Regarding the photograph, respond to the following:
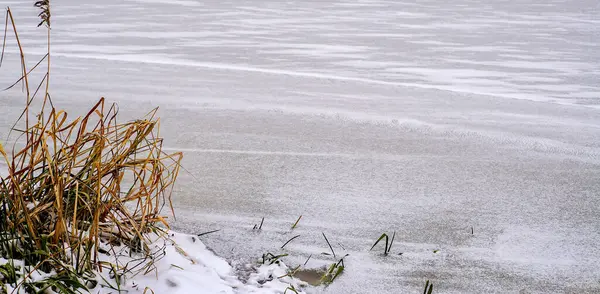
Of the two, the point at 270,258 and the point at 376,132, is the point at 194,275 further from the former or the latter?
the point at 376,132

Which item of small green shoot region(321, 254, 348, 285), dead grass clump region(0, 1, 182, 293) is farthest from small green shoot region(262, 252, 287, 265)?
dead grass clump region(0, 1, 182, 293)

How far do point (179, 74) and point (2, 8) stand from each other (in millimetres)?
5320

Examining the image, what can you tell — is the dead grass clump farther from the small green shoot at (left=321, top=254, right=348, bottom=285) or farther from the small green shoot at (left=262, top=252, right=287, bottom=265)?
the small green shoot at (left=321, top=254, right=348, bottom=285)

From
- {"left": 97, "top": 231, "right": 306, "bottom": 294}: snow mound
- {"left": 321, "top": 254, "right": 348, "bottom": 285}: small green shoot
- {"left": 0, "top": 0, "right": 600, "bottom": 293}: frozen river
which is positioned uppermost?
{"left": 97, "top": 231, "right": 306, "bottom": 294}: snow mound

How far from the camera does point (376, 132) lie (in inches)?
175

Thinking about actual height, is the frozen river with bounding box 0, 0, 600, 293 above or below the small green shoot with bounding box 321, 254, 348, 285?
below

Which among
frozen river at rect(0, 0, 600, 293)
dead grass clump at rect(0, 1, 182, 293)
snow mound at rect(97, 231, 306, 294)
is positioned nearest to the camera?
dead grass clump at rect(0, 1, 182, 293)

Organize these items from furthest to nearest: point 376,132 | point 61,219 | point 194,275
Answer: point 376,132, point 194,275, point 61,219

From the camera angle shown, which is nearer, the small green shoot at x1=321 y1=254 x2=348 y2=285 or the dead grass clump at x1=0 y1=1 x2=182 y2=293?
the dead grass clump at x1=0 y1=1 x2=182 y2=293

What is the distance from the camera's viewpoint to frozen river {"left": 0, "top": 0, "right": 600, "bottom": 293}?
275 centimetres

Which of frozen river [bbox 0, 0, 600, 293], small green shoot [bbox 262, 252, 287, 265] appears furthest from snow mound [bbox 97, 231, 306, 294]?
frozen river [bbox 0, 0, 600, 293]

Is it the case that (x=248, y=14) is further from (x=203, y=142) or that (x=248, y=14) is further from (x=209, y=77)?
(x=203, y=142)

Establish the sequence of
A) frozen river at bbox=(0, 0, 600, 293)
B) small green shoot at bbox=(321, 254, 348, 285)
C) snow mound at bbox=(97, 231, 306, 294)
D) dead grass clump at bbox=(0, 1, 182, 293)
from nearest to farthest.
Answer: dead grass clump at bbox=(0, 1, 182, 293), snow mound at bbox=(97, 231, 306, 294), small green shoot at bbox=(321, 254, 348, 285), frozen river at bbox=(0, 0, 600, 293)

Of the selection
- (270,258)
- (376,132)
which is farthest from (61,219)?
(376,132)
